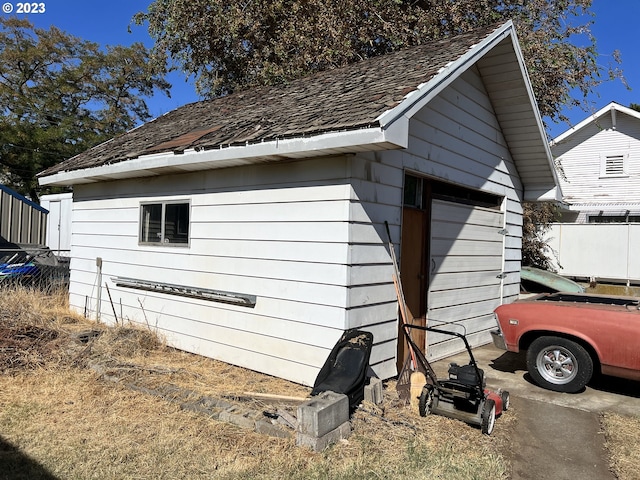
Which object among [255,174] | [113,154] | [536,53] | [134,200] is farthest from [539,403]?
[536,53]

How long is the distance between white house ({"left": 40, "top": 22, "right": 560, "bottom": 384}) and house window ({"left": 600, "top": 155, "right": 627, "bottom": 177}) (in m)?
13.9

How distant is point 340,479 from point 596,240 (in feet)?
54.4

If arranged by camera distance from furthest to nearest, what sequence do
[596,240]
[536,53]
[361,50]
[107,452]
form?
[596,240], [361,50], [536,53], [107,452]

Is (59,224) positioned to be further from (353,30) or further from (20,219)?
(353,30)

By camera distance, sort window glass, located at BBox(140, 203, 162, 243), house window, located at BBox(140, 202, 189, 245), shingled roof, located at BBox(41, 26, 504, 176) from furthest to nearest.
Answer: window glass, located at BBox(140, 203, 162, 243)
house window, located at BBox(140, 202, 189, 245)
shingled roof, located at BBox(41, 26, 504, 176)

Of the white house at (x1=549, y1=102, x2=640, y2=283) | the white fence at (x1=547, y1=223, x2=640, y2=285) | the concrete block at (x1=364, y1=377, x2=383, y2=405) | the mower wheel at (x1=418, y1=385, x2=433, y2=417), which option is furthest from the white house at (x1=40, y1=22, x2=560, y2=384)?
the white house at (x1=549, y1=102, x2=640, y2=283)

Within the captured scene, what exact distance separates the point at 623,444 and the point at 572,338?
1.52 metres

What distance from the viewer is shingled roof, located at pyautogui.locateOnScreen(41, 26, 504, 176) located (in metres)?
5.04

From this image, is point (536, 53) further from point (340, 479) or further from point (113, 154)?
point (340, 479)

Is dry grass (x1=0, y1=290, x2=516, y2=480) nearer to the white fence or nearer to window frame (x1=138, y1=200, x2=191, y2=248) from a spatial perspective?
window frame (x1=138, y1=200, x2=191, y2=248)

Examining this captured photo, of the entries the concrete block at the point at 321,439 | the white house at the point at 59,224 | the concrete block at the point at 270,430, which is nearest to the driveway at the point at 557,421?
the concrete block at the point at 321,439

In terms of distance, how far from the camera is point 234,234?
20.7 ft

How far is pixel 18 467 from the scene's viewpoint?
11.9ft

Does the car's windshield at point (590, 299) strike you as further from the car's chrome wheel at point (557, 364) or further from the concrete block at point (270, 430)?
the concrete block at point (270, 430)
